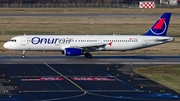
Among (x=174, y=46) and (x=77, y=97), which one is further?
(x=174, y=46)

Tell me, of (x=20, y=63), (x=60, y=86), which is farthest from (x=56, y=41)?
(x=60, y=86)

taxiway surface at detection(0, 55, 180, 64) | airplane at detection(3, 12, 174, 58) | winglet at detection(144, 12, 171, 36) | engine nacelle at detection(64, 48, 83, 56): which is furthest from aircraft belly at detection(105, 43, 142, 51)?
engine nacelle at detection(64, 48, 83, 56)

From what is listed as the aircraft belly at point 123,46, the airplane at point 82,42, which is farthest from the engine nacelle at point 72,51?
the aircraft belly at point 123,46

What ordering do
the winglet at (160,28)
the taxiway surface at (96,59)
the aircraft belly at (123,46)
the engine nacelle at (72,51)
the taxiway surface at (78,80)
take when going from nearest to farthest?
1. the taxiway surface at (78,80)
2. the taxiway surface at (96,59)
3. the engine nacelle at (72,51)
4. the aircraft belly at (123,46)
5. the winglet at (160,28)

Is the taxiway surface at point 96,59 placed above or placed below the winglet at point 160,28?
below

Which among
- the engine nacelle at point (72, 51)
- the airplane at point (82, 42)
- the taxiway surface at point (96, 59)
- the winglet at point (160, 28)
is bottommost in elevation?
the taxiway surface at point (96, 59)

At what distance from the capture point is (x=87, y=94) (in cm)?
4644

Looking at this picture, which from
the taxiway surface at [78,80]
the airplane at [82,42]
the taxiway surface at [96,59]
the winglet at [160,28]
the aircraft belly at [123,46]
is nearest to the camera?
the taxiway surface at [78,80]

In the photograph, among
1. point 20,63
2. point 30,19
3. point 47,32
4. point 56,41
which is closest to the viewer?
point 20,63

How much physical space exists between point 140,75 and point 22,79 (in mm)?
12545

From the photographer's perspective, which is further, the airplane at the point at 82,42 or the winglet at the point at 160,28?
the winglet at the point at 160,28

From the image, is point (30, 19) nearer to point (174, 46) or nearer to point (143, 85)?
point (174, 46)

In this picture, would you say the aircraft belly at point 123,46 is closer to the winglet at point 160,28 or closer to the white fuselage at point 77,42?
the white fuselage at point 77,42

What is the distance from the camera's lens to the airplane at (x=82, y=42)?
69.3 meters
